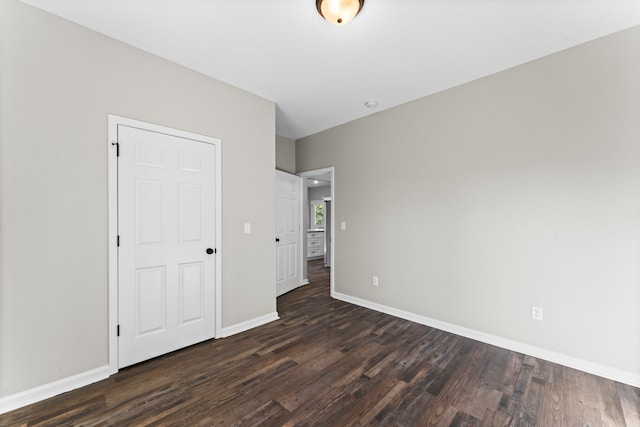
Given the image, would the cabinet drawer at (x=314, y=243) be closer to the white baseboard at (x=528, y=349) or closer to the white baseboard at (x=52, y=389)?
the white baseboard at (x=528, y=349)

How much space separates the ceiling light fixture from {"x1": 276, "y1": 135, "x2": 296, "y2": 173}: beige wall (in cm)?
287

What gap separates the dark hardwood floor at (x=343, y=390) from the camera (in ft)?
5.61

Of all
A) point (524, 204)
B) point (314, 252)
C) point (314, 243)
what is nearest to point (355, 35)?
point (524, 204)

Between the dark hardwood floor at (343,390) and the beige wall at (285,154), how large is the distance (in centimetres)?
287

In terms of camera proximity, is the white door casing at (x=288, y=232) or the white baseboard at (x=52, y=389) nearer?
the white baseboard at (x=52, y=389)

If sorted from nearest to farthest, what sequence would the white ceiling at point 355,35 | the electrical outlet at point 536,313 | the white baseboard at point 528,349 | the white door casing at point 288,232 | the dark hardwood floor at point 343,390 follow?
the dark hardwood floor at point 343,390
the white ceiling at point 355,35
the white baseboard at point 528,349
the electrical outlet at point 536,313
the white door casing at point 288,232

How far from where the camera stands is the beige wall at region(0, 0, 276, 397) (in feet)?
5.91

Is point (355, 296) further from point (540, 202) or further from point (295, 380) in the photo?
point (540, 202)

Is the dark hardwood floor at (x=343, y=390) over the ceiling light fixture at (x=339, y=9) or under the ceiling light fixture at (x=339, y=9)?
under

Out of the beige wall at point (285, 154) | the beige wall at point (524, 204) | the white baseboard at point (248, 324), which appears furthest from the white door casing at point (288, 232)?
the beige wall at point (524, 204)

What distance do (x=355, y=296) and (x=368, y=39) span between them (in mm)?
3198

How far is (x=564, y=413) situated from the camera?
5.78 feet

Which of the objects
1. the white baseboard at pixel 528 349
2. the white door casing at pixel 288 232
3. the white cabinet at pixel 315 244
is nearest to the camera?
the white baseboard at pixel 528 349

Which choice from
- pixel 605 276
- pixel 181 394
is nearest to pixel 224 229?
pixel 181 394
